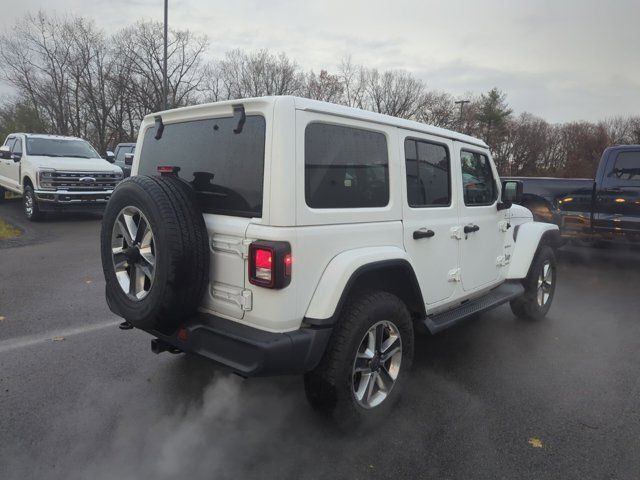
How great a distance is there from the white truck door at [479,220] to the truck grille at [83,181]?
9.75m

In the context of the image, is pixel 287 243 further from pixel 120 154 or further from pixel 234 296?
pixel 120 154

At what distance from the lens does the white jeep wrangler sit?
248 cm

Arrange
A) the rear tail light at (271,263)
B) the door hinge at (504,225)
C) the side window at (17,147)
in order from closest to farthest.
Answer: the rear tail light at (271,263), the door hinge at (504,225), the side window at (17,147)

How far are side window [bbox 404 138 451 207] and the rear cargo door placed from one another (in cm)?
116

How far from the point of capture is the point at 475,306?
392 cm

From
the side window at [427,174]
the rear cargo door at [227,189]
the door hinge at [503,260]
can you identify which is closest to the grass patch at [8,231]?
the rear cargo door at [227,189]

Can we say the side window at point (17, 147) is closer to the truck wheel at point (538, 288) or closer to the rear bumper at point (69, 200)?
the rear bumper at point (69, 200)

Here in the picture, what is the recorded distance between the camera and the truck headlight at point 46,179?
10.6 metres

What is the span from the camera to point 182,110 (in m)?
3.06

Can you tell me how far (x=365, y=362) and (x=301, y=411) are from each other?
1.86 feet

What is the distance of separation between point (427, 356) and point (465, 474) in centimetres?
158

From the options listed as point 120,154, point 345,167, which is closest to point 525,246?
point 345,167

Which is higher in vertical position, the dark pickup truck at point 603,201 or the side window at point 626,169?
the side window at point 626,169

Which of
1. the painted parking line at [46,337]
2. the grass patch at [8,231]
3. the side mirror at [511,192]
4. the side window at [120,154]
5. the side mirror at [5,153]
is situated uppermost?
the side window at [120,154]
